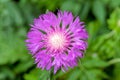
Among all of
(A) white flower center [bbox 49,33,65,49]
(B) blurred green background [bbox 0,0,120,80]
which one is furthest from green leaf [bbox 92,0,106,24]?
(A) white flower center [bbox 49,33,65,49]

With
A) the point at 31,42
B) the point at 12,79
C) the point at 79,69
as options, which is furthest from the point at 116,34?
the point at 31,42

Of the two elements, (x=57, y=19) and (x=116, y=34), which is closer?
(x=57, y=19)

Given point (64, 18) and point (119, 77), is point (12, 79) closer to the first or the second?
point (119, 77)

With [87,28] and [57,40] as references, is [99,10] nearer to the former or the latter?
[87,28]

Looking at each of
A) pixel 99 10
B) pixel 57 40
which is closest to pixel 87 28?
pixel 99 10

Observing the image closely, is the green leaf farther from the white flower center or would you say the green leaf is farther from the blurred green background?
the white flower center

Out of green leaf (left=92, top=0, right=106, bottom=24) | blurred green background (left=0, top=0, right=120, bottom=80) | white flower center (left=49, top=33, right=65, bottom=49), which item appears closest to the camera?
white flower center (left=49, top=33, right=65, bottom=49)

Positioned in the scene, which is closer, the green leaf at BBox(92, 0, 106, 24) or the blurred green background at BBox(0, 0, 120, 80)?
the blurred green background at BBox(0, 0, 120, 80)

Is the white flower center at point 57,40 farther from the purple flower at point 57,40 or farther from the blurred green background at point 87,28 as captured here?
the blurred green background at point 87,28
